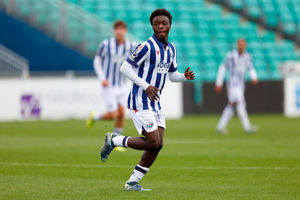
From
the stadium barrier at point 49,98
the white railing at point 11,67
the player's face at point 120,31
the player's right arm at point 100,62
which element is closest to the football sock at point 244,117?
the player's right arm at point 100,62

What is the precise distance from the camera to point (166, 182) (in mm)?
7145

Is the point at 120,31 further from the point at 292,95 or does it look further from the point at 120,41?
the point at 292,95

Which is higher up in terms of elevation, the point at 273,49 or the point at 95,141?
the point at 273,49

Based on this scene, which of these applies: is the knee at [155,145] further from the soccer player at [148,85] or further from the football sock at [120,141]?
the football sock at [120,141]

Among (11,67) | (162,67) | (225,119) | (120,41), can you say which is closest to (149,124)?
(162,67)

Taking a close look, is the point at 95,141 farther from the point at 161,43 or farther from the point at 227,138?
the point at 161,43

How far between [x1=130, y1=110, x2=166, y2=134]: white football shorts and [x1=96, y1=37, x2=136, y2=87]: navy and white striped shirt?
17.8 ft

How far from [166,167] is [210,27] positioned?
19.7 m

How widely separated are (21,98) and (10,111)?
575mm

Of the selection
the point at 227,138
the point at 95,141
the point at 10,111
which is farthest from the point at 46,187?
the point at 10,111

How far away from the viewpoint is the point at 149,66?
6691 millimetres

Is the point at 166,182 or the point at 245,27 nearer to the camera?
the point at 166,182

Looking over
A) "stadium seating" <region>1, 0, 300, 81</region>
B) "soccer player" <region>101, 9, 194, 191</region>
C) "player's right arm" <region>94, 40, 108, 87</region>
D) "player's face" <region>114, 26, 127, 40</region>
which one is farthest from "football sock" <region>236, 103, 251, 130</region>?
"stadium seating" <region>1, 0, 300, 81</region>

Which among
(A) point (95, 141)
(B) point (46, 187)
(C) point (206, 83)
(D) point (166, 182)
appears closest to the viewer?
(B) point (46, 187)
